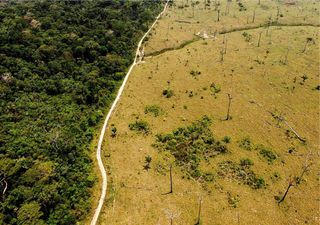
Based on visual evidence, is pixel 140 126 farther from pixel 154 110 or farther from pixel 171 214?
pixel 171 214

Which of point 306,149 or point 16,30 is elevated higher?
point 16,30

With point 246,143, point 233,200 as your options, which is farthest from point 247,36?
point 233,200

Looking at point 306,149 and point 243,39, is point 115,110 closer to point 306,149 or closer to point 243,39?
point 306,149

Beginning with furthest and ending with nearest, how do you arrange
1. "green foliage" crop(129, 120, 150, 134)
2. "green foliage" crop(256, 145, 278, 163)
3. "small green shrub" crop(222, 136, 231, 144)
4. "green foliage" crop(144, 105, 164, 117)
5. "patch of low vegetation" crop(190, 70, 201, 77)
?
"patch of low vegetation" crop(190, 70, 201, 77) → "green foliage" crop(144, 105, 164, 117) → "green foliage" crop(129, 120, 150, 134) → "small green shrub" crop(222, 136, 231, 144) → "green foliage" crop(256, 145, 278, 163)

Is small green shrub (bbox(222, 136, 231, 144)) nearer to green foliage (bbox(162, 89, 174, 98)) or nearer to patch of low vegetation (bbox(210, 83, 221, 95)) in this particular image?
patch of low vegetation (bbox(210, 83, 221, 95))

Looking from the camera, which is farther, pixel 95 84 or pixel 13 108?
pixel 95 84

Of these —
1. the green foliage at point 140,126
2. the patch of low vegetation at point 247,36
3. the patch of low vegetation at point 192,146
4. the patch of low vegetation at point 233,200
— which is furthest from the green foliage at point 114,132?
the patch of low vegetation at point 247,36

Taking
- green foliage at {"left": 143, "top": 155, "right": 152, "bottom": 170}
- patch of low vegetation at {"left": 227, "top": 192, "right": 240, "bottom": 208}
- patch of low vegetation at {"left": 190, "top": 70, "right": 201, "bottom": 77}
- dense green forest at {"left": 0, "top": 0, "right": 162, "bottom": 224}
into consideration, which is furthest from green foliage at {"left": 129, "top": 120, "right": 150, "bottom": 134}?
patch of low vegetation at {"left": 190, "top": 70, "right": 201, "bottom": 77}

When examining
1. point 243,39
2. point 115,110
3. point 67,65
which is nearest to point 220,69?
point 243,39
